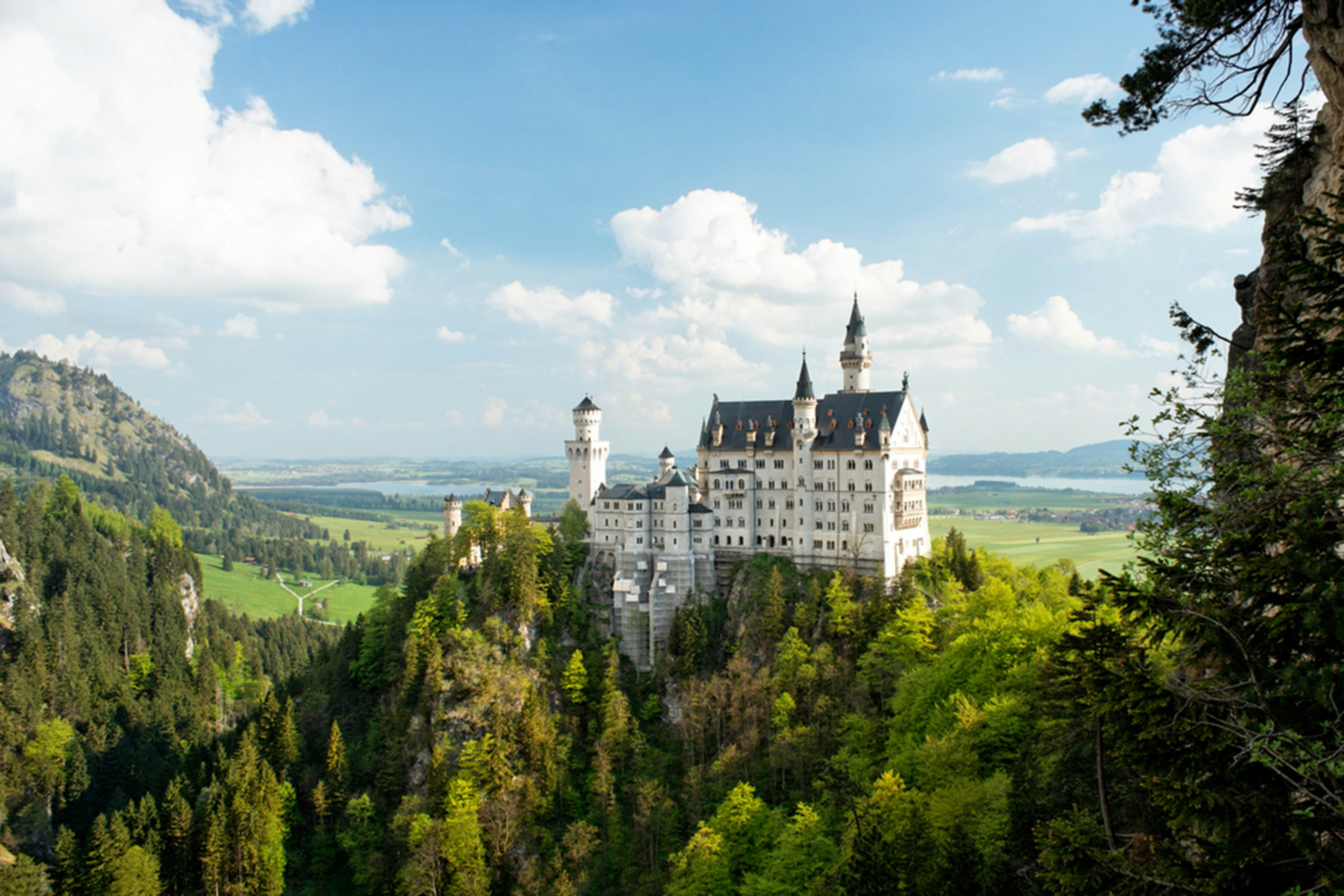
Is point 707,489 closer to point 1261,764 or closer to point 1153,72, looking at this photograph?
point 1153,72

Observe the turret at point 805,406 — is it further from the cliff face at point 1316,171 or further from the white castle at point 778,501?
the cliff face at point 1316,171

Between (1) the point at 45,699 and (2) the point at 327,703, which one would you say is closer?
(2) the point at 327,703

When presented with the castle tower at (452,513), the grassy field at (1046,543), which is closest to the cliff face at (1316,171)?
the grassy field at (1046,543)

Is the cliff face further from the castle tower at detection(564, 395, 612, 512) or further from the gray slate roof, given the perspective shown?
the castle tower at detection(564, 395, 612, 512)

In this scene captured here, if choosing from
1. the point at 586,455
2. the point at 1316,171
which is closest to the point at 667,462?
the point at 586,455

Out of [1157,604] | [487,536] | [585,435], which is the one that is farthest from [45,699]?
[1157,604]

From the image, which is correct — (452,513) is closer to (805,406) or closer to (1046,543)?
(805,406)
